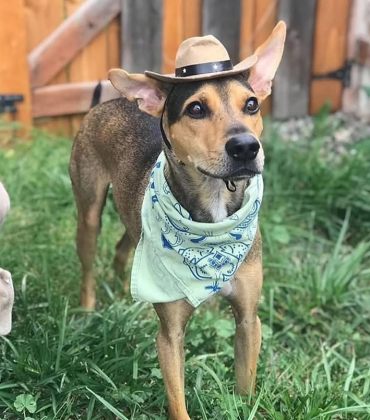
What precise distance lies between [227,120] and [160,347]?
1.16 metres

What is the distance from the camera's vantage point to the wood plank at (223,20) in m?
6.88

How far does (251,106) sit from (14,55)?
4.13 metres

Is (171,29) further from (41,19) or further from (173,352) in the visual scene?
(173,352)

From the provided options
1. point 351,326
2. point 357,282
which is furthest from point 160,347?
point 357,282

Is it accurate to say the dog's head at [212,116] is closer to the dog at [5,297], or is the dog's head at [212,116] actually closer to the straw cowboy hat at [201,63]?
the straw cowboy hat at [201,63]

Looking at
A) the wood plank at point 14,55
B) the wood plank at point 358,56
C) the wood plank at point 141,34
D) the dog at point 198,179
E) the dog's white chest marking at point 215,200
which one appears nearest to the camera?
the dog at point 198,179

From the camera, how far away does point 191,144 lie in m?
2.93

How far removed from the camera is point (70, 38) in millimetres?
6660

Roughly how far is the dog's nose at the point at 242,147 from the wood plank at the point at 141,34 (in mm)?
4327

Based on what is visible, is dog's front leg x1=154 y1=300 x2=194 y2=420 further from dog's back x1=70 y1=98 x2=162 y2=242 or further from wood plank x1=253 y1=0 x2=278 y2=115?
wood plank x1=253 y1=0 x2=278 y2=115

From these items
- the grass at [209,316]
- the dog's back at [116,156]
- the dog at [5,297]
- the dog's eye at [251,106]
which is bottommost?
the grass at [209,316]

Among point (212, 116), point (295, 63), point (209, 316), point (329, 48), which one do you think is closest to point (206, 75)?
→ point (212, 116)

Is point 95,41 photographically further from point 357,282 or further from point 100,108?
point 357,282

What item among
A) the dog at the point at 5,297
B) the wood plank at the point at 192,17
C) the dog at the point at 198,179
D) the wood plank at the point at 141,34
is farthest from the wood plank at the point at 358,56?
the dog at the point at 5,297
